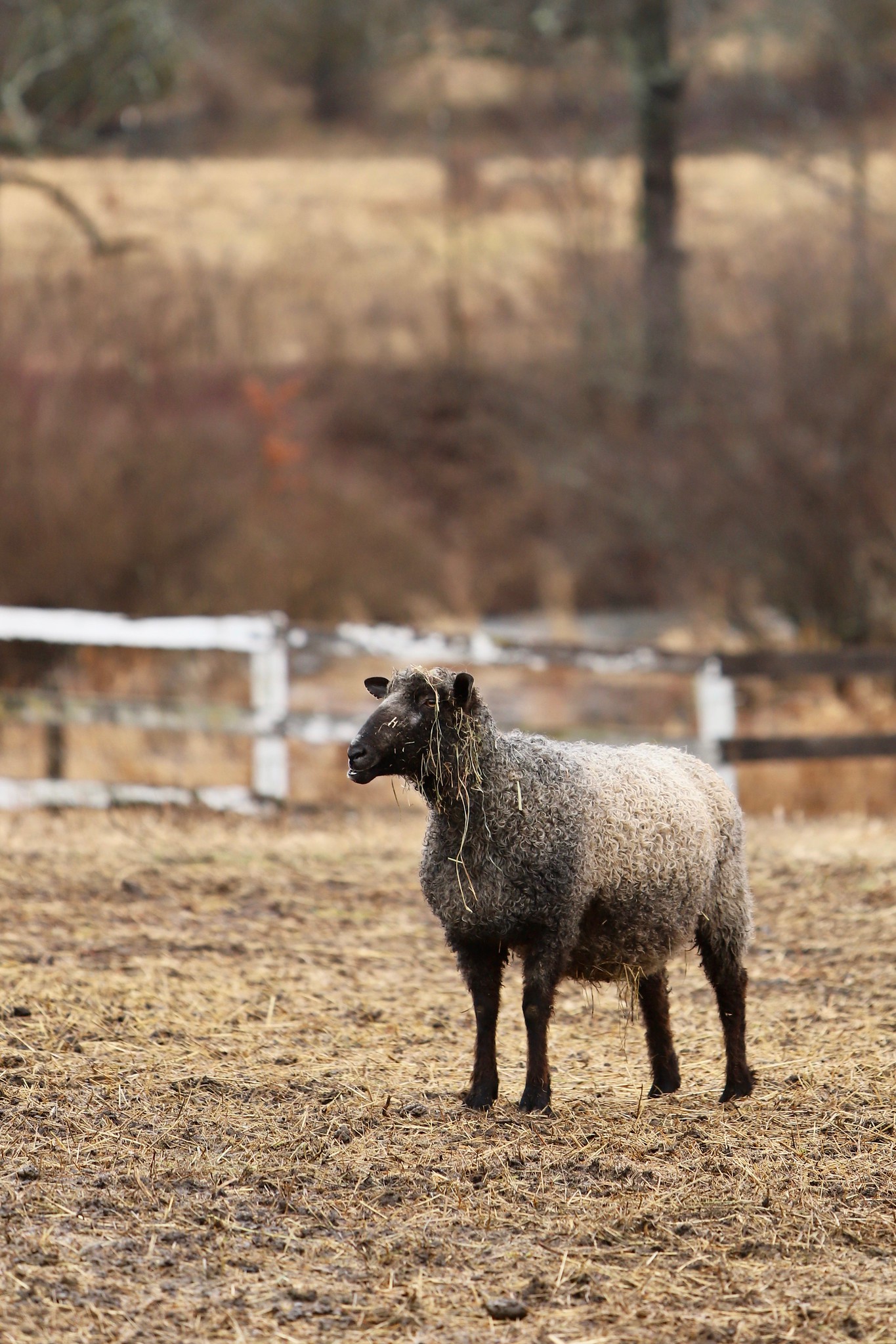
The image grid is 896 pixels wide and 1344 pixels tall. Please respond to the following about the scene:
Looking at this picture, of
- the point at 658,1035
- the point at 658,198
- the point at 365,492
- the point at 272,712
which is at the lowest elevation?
the point at 658,1035

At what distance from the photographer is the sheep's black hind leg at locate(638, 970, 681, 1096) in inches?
208

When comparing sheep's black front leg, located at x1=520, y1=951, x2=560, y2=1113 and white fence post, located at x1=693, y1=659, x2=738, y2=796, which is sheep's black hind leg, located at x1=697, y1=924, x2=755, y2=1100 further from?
white fence post, located at x1=693, y1=659, x2=738, y2=796

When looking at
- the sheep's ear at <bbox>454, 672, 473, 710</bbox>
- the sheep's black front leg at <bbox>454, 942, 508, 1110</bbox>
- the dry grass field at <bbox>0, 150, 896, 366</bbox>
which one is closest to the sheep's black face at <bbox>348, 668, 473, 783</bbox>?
the sheep's ear at <bbox>454, 672, 473, 710</bbox>

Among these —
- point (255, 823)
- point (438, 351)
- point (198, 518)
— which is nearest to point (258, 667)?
point (255, 823)

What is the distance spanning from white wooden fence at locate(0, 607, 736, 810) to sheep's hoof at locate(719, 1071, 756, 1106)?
4942mm

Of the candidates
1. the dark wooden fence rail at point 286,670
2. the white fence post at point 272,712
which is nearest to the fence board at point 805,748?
the dark wooden fence rail at point 286,670

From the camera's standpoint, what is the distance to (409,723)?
4.83 meters

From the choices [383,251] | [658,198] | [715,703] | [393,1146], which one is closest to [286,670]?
[715,703]

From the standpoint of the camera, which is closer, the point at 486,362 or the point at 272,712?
the point at 272,712

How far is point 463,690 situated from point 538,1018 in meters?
1.04

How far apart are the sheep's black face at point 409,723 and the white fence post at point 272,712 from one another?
5.15 m

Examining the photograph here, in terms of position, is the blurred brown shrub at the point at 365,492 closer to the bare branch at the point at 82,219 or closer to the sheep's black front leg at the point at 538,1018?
the bare branch at the point at 82,219

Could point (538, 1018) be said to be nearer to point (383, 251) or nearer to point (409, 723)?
point (409, 723)

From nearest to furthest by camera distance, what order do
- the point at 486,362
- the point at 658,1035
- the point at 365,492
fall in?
the point at 658,1035 → the point at 365,492 → the point at 486,362
